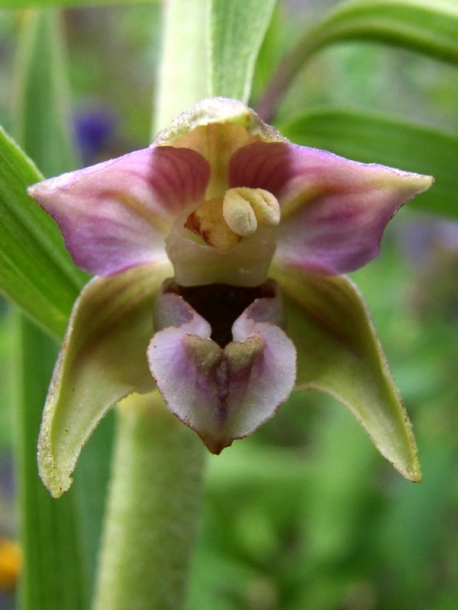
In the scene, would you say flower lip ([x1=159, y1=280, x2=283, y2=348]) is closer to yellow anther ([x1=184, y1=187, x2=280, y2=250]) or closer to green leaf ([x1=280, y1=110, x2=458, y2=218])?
yellow anther ([x1=184, y1=187, x2=280, y2=250])

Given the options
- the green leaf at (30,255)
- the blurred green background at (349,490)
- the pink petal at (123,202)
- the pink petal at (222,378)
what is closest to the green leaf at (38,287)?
the green leaf at (30,255)

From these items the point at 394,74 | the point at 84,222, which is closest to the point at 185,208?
the point at 84,222

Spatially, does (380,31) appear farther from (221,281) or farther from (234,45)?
(221,281)

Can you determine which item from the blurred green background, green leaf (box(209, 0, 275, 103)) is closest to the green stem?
green leaf (box(209, 0, 275, 103))

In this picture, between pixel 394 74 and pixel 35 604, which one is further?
pixel 394 74

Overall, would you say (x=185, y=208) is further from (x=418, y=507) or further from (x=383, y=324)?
(x=383, y=324)

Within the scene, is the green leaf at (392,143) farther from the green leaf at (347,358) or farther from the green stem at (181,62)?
the green leaf at (347,358)
